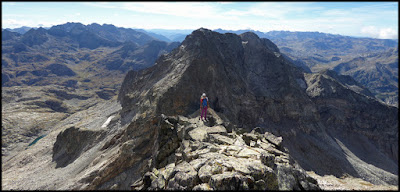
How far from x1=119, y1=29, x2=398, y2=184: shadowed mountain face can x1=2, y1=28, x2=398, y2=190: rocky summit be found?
1.70 feet

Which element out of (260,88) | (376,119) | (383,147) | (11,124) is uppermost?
(260,88)

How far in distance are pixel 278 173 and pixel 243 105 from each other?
6651 centimetres

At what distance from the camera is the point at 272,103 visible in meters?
96.6

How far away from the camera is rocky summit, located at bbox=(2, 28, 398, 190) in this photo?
73.6 ft

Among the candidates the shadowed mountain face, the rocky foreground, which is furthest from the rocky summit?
the shadowed mountain face

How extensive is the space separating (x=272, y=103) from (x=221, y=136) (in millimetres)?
73025

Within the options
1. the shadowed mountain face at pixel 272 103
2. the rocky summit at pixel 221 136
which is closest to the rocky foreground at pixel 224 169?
the rocky summit at pixel 221 136

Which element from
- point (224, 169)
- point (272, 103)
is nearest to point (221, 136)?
point (224, 169)

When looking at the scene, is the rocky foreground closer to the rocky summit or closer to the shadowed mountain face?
the rocky summit

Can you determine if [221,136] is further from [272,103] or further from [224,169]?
[272,103]

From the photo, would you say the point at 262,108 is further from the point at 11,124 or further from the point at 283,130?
the point at 11,124

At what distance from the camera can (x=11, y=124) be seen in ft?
482

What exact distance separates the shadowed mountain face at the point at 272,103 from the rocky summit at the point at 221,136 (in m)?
0.52

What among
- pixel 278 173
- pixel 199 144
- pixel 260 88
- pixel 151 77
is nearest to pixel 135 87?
pixel 151 77
